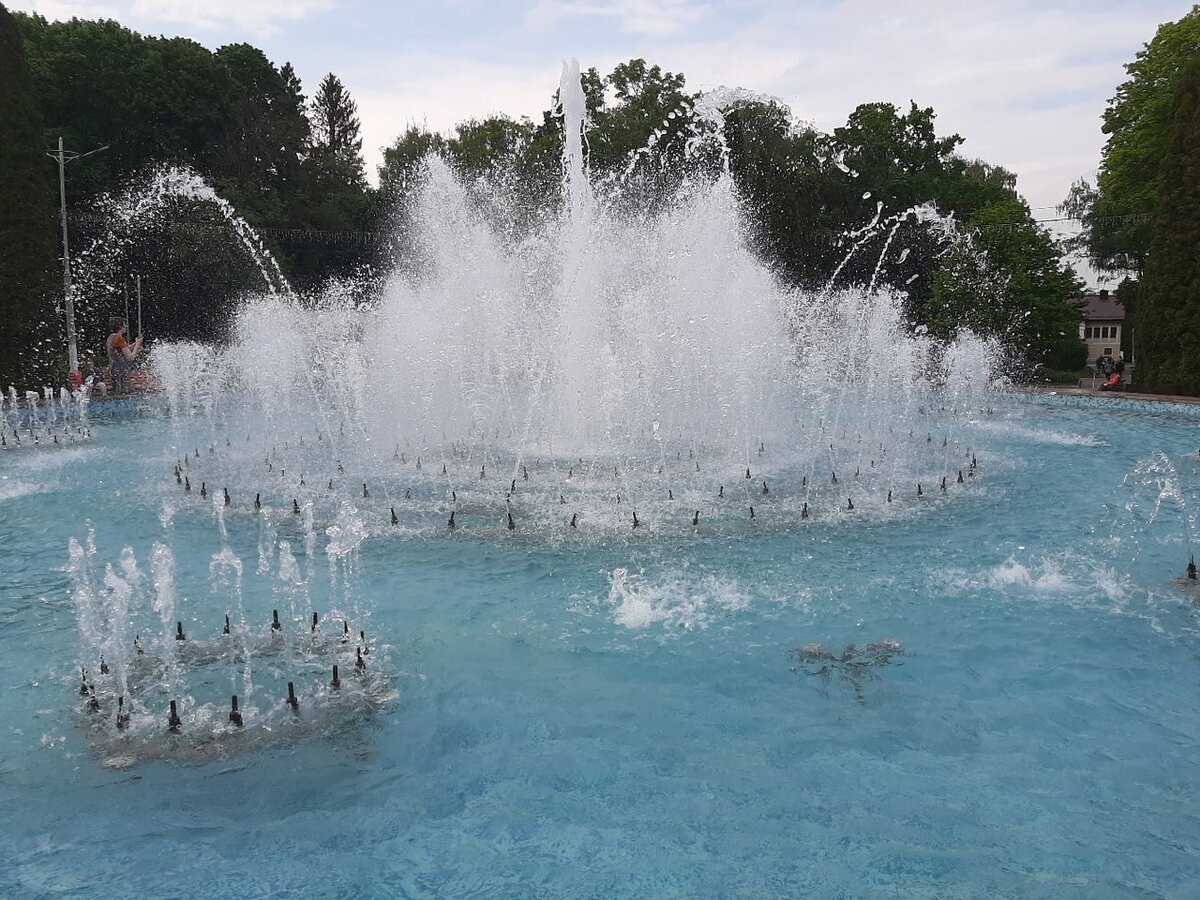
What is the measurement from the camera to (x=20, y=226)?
81.2ft

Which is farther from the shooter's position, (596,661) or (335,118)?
(335,118)

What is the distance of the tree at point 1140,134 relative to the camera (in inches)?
1273

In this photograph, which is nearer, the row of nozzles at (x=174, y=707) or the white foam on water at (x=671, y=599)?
the row of nozzles at (x=174, y=707)

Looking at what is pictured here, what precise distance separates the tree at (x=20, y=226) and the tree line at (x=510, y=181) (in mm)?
110

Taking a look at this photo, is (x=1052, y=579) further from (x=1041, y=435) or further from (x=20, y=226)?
(x=20, y=226)

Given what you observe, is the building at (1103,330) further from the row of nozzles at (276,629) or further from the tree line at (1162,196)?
the row of nozzles at (276,629)

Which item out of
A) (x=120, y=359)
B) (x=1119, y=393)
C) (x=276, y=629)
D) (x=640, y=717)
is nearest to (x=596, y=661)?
(x=640, y=717)

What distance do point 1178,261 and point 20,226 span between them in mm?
32797

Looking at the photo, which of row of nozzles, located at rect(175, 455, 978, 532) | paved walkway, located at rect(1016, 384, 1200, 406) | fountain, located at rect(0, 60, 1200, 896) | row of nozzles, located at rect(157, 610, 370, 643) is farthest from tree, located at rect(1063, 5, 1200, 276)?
row of nozzles, located at rect(157, 610, 370, 643)

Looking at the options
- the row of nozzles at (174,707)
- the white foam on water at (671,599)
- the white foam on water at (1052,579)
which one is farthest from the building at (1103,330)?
the row of nozzles at (174,707)

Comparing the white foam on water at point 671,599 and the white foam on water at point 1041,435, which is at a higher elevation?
the white foam on water at point 1041,435

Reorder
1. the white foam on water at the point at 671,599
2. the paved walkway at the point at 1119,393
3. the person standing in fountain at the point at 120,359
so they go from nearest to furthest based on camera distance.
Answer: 1. the white foam on water at the point at 671,599
2. the paved walkway at the point at 1119,393
3. the person standing in fountain at the point at 120,359

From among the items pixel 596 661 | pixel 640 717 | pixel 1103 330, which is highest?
pixel 1103 330

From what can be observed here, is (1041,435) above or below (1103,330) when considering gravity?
below
